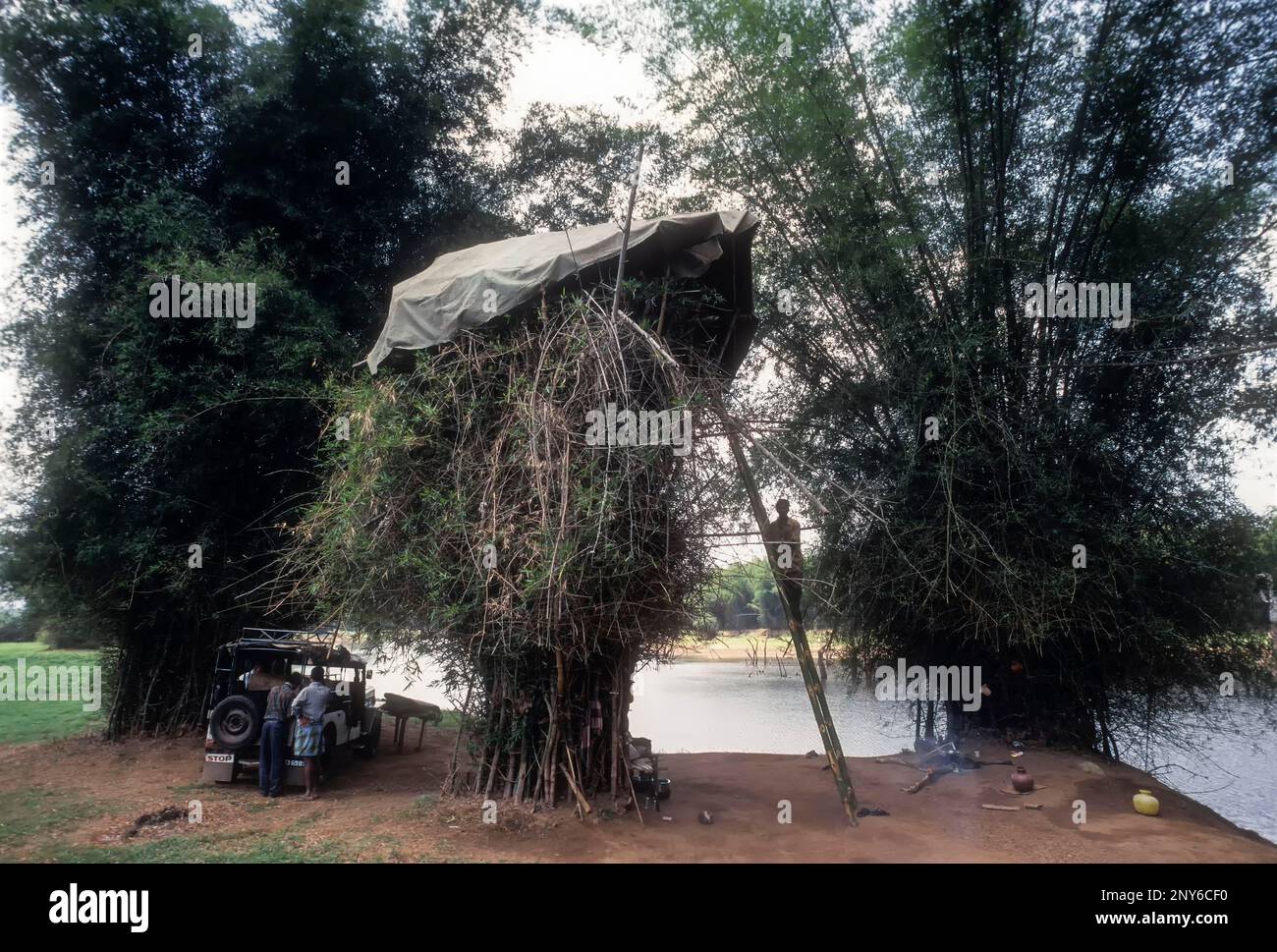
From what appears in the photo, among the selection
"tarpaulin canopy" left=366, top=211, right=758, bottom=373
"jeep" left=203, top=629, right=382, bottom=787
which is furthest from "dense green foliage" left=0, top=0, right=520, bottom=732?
"tarpaulin canopy" left=366, top=211, right=758, bottom=373

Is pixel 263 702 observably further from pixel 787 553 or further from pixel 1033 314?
pixel 1033 314

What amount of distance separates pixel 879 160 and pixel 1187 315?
423cm

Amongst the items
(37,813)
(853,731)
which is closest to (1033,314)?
(853,731)

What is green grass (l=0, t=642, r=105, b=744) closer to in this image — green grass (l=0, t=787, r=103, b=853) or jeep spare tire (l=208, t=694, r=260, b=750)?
green grass (l=0, t=787, r=103, b=853)

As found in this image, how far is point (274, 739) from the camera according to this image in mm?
8742

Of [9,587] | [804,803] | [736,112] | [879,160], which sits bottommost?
[804,803]

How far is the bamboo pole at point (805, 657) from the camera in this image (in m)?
7.53

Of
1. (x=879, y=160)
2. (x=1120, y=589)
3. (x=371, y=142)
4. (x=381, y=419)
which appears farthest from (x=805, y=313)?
(x=371, y=142)

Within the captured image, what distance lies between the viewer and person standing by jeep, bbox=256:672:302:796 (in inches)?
342

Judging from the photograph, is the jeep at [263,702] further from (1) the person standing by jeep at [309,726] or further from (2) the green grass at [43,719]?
(2) the green grass at [43,719]

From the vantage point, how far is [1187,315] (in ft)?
29.5

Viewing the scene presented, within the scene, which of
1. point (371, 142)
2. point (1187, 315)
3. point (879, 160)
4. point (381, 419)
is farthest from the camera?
point (371, 142)

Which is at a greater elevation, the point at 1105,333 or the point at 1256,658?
the point at 1105,333

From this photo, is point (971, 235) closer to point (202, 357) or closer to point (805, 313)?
point (805, 313)
